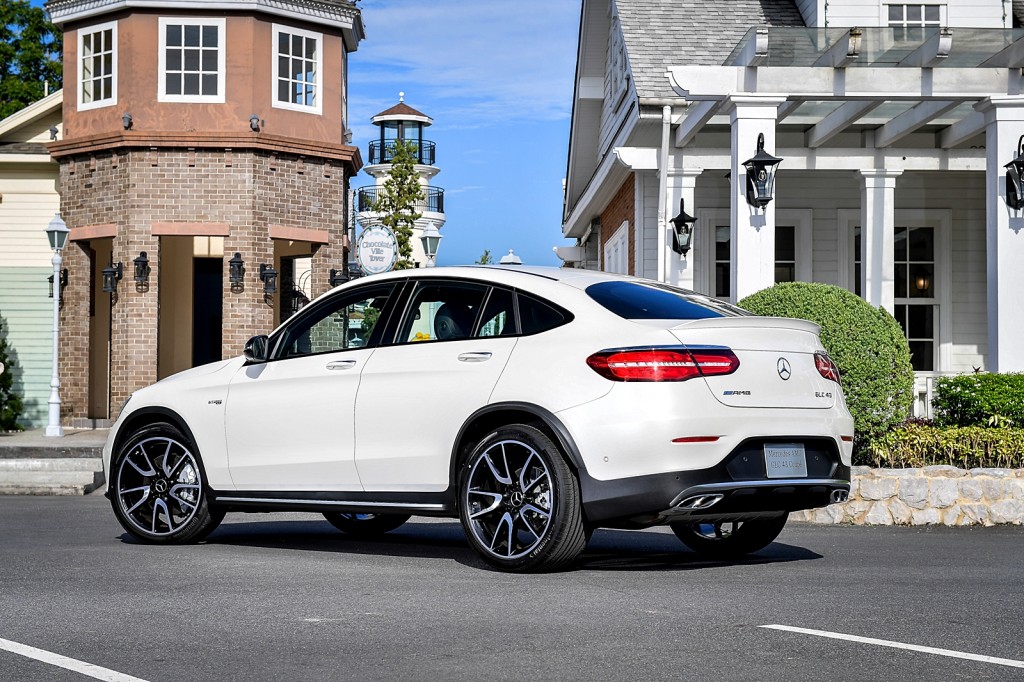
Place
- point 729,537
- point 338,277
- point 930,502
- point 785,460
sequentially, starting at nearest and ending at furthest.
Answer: point 785,460, point 729,537, point 930,502, point 338,277

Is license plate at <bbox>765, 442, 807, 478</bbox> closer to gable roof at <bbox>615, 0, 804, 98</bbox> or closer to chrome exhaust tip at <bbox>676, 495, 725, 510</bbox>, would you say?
chrome exhaust tip at <bbox>676, 495, 725, 510</bbox>

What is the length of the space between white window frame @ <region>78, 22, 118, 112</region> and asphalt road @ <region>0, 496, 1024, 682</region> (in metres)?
15.7

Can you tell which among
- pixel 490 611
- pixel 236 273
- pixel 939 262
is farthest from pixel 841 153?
pixel 490 611

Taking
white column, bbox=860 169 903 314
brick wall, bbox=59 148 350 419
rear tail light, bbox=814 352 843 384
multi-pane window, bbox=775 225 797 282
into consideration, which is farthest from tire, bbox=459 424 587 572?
brick wall, bbox=59 148 350 419

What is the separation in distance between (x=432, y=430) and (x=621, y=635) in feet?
7.63

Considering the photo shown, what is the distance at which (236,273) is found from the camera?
22516 mm

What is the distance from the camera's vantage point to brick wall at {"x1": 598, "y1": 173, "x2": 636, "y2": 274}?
20875mm

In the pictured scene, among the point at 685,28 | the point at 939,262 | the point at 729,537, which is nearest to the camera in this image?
the point at 729,537

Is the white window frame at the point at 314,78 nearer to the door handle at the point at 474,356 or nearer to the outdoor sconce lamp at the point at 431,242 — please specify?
the outdoor sconce lamp at the point at 431,242

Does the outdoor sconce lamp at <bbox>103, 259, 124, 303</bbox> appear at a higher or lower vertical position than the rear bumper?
higher

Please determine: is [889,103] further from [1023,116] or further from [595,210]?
[595,210]

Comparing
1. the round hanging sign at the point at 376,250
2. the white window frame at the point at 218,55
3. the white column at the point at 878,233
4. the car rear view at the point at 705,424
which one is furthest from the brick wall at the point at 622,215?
the car rear view at the point at 705,424

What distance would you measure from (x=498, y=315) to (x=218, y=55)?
1699cm

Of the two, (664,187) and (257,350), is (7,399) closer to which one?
(664,187)
